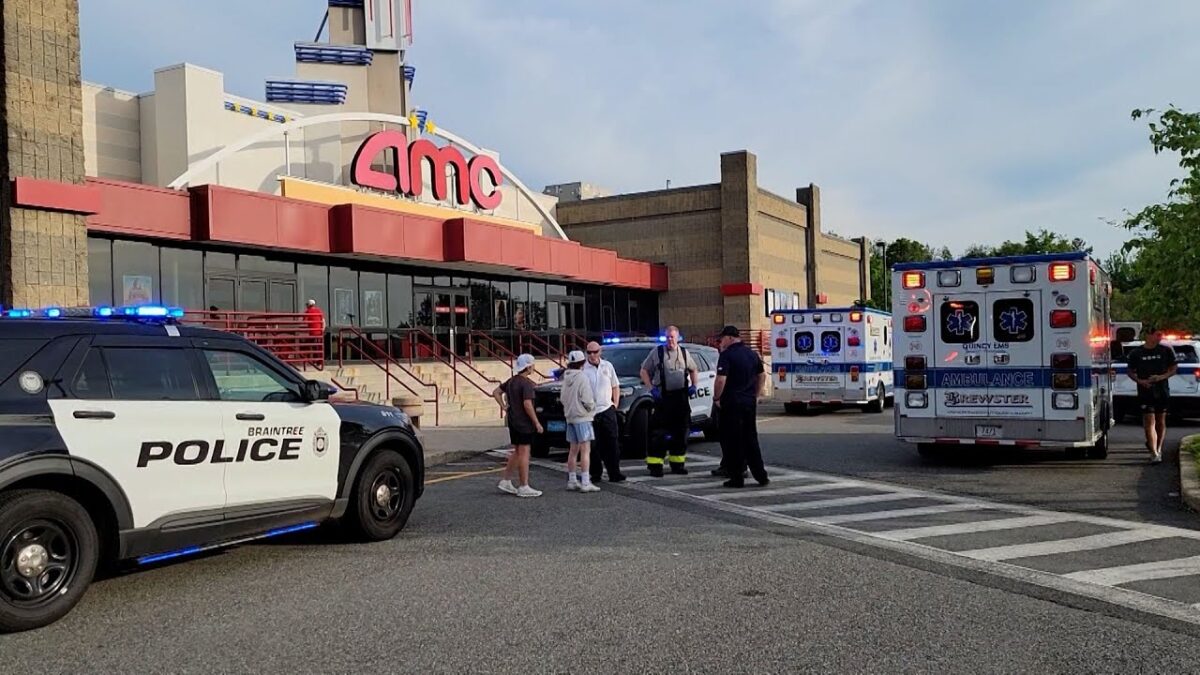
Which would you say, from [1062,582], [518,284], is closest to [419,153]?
[518,284]

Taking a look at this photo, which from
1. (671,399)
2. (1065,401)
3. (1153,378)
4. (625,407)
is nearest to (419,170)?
(625,407)

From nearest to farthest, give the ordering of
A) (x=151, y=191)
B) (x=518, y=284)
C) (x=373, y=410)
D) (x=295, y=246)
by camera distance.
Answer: (x=373, y=410), (x=151, y=191), (x=295, y=246), (x=518, y=284)

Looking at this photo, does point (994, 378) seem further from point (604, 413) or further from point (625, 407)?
point (604, 413)

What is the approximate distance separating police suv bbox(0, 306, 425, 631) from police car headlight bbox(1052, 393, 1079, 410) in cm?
863

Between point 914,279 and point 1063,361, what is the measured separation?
7.06ft

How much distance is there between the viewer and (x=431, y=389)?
21688 mm

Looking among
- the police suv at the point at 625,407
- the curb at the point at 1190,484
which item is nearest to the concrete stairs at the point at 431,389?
the police suv at the point at 625,407

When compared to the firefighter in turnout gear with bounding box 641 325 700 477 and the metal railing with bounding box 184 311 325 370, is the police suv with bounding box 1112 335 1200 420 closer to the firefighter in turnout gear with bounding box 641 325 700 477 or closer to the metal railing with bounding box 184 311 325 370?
the firefighter in turnout gear with bounding box 641 325 700 477

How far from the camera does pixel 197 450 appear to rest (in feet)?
21.0

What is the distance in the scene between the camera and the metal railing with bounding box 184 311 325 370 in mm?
19531

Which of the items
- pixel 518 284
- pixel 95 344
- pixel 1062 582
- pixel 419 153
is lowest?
pixel 1062 582

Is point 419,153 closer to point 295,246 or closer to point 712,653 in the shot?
point 295,246

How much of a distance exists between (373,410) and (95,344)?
8.12 feet

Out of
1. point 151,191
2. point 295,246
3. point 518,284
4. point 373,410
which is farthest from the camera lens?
point 518,284
